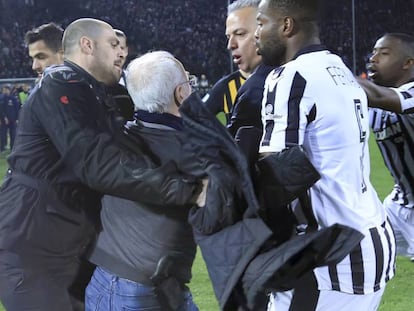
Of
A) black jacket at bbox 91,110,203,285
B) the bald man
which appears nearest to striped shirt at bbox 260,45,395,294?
black jacket at bbox 91,110,203,285

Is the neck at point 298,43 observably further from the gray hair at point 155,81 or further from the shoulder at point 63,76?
the shoulder at point 63,76

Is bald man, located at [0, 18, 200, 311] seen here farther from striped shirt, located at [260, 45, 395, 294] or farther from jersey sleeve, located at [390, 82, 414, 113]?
jersey sleeve, located at [390, 82, 414, 113]

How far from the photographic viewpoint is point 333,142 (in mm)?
2633

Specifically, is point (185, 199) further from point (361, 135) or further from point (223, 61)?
point (223, 61)

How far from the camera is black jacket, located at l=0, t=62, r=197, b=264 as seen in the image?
8.39 ft

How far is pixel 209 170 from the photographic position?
2297 mm

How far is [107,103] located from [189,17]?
30.3m

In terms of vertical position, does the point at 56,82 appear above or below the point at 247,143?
above

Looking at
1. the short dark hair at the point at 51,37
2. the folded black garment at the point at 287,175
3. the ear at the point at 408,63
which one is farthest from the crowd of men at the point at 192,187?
the ear at the point at 408,63

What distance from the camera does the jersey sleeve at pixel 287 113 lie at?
8.38ft

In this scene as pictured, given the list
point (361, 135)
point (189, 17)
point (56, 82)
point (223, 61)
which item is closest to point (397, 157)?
point (361, 135)

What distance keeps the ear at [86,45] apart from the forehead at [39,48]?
51.0 inches

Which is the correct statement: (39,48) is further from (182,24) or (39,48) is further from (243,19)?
(182,24)

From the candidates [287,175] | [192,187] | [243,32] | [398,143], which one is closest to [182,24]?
[398,143]
